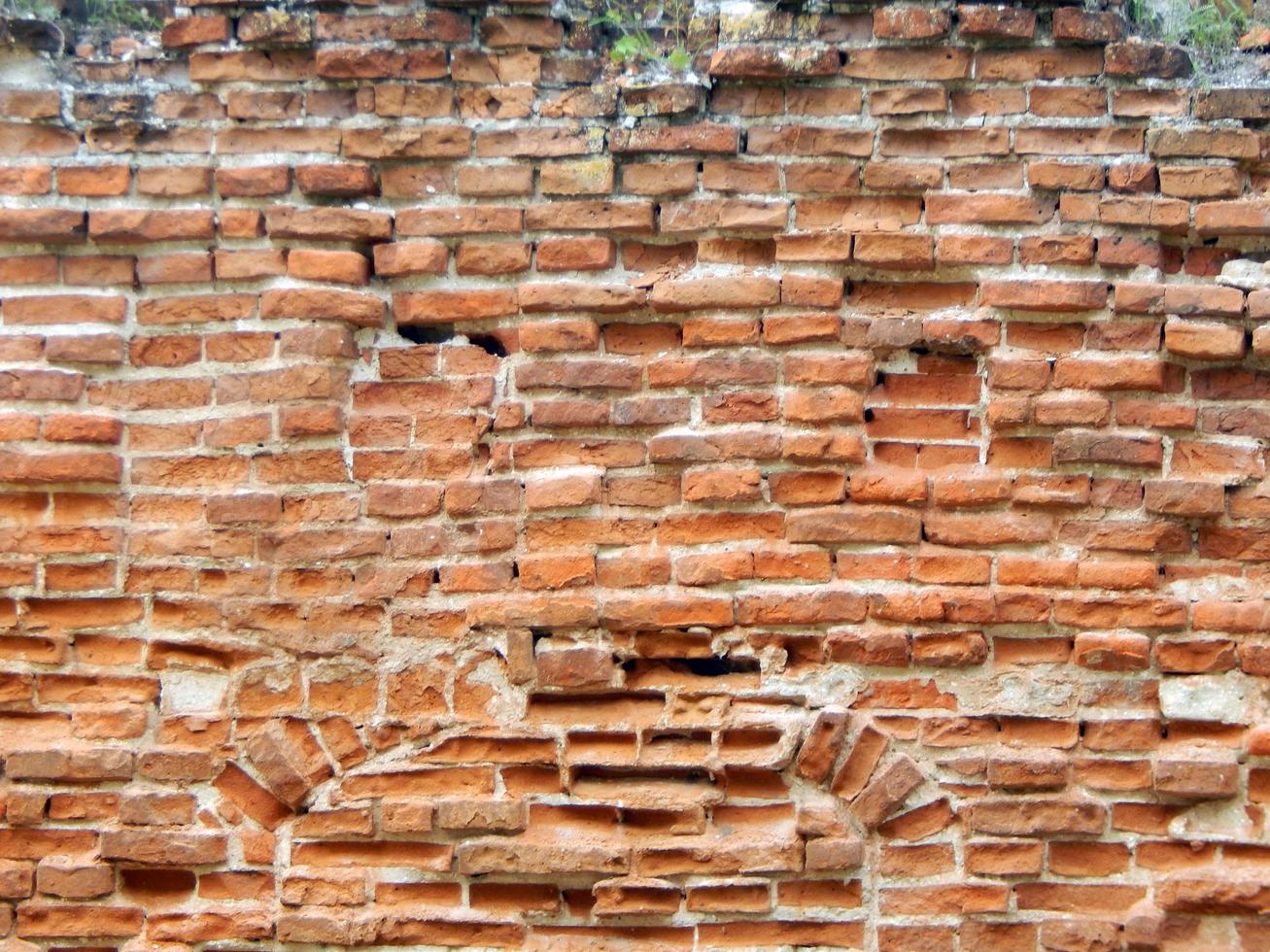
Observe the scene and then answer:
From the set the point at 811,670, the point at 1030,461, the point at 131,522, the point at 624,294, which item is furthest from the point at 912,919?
the point at 131,522

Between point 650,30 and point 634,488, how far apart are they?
107cm

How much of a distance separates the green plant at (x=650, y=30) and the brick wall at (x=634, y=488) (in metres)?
0.09

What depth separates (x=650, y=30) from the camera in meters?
2.72

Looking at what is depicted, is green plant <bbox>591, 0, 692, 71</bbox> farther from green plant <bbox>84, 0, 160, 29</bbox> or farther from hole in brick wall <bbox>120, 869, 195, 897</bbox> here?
hole in brick wall <bbox>120, 869, 195, 897</bbox>

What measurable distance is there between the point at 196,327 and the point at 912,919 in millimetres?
1968

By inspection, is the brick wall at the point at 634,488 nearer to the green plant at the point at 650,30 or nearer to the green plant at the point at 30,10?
the green plant at the point at 650,30

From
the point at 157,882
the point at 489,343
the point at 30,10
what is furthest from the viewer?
the point at 30,10

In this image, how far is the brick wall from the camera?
2.42 m

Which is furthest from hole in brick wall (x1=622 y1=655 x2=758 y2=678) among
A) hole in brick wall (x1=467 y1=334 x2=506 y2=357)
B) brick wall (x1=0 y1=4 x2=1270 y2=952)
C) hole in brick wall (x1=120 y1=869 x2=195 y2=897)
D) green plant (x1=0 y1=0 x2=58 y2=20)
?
green plant (x1=0 y1=0 x2=58 y2=20)

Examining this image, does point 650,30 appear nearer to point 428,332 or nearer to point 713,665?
point 428,332

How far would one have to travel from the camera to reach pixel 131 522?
2.57m

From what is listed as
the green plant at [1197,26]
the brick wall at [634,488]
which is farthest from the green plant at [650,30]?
the green plant at [1197,26]

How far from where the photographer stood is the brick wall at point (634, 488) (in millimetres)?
2424

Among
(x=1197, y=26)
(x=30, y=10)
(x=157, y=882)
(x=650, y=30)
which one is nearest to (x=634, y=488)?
(x=650, y=30)
